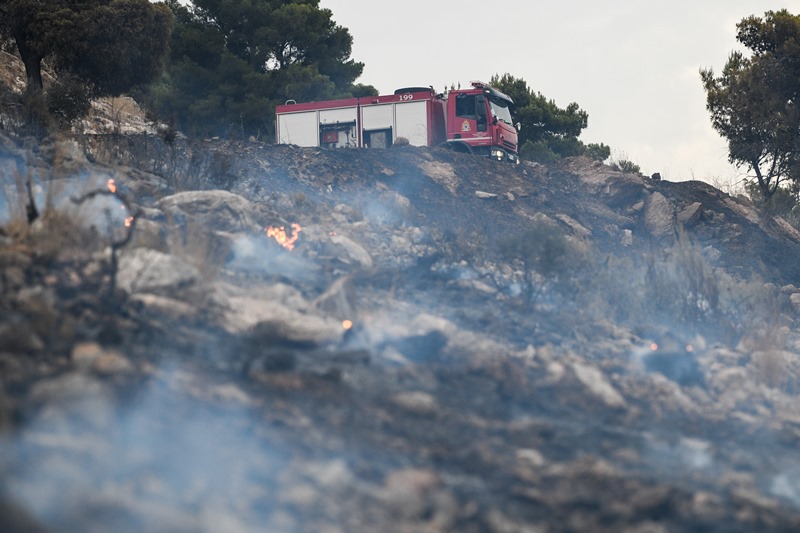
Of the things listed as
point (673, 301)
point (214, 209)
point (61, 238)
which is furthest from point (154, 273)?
point (673, 301)

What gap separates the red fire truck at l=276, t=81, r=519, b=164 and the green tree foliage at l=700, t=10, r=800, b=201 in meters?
5.64

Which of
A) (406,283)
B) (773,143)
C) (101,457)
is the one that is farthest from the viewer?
(773,143)

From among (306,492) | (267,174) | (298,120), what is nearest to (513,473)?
(306,492)

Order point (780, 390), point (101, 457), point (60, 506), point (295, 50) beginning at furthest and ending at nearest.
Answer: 1. point (295, 50)
2. point (780, 390)
3. point (101, 457)
4. point (60, 506)

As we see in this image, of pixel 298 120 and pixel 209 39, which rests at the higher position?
pixel 209 39

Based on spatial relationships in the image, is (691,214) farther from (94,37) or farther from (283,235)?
(94,37)

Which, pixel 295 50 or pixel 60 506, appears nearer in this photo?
pixel 60 506

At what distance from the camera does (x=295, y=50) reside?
1235 inches

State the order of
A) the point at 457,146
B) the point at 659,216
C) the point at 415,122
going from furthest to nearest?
1. the point at 415,122
2. the point at 457,146
3. the point at 659,216

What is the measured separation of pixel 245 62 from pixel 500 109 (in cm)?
1094

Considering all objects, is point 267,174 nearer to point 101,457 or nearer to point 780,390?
point 780,390

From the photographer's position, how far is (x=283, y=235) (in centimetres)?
1137

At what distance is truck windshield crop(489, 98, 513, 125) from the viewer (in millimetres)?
21609

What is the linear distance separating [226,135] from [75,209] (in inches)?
795
